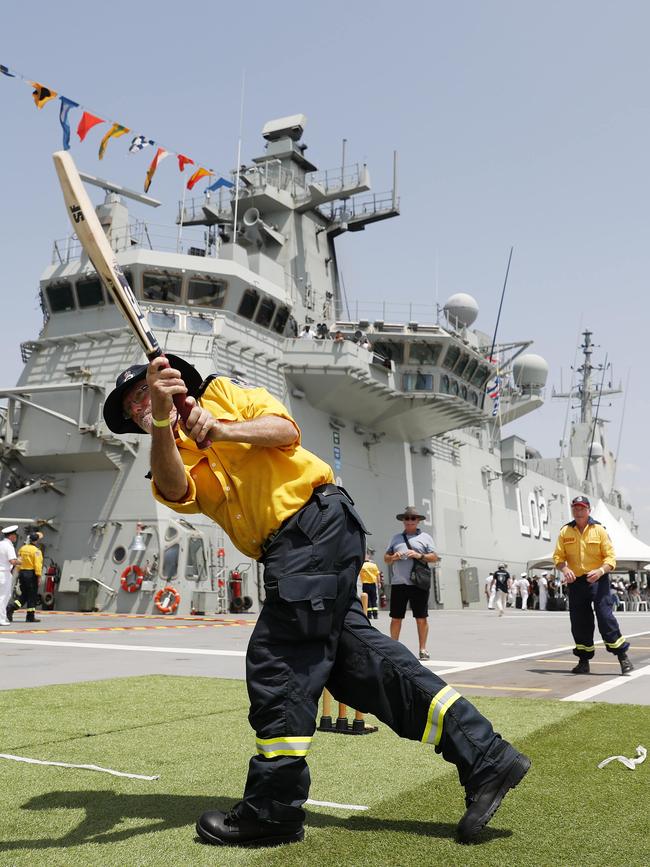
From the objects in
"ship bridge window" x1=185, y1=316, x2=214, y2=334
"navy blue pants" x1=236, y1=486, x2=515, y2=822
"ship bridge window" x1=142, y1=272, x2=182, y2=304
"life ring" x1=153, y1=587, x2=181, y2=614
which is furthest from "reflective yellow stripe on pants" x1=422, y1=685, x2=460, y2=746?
"ship bridge window" x1=142, y1=272, x2=182, y2=304

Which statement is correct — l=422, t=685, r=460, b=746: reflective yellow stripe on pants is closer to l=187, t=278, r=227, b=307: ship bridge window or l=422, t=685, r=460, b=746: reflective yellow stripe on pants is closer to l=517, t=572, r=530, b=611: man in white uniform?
l=187, t=278, r=227, b=307: ship bridge window

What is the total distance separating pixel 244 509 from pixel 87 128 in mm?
18154

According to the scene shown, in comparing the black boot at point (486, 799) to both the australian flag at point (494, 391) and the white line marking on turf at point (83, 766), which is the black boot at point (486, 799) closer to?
the white line marking on turf at point (83, 766)

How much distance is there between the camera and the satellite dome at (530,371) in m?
39.5

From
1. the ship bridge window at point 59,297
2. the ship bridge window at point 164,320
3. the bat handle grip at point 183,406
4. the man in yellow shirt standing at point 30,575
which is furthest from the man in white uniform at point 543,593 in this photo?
the bat handle grip at point 183,406

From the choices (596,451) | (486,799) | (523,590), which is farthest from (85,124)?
(596,451)

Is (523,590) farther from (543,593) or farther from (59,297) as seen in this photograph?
(59,297)

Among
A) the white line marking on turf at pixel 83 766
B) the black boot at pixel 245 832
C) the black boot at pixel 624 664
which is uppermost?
the black boot at pixel 624 664

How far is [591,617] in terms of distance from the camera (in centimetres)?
832

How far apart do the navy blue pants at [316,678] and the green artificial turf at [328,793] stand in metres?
0.23

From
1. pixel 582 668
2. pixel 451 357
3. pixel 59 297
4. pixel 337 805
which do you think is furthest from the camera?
pixel 451 357

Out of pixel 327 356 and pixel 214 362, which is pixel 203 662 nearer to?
pixel 214 362

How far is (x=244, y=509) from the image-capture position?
3.18 m

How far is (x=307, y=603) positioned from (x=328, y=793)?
41.0 inches
